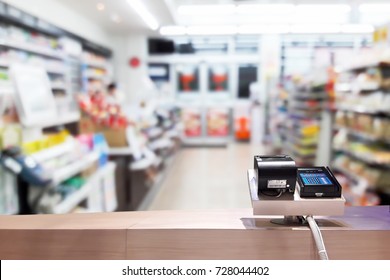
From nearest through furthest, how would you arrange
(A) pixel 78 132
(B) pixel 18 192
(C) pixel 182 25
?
(B) pixel 18 192 → (C) pixel 182 25 → (A) pixel 78 132

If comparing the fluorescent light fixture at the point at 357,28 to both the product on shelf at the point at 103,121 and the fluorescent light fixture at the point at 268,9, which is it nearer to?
the fluorescent light fixture at the point at 268,9

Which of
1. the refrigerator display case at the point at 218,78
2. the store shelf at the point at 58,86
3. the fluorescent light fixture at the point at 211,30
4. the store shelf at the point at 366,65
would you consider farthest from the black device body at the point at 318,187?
the refrigerator display case at the point at 218,78

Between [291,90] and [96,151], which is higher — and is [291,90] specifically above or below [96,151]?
above

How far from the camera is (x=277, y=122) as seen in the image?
9.22 m

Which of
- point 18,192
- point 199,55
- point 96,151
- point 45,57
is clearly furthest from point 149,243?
point 199,55

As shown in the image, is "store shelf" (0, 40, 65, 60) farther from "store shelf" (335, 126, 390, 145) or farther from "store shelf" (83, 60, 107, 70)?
"store shelf" (335, 126, 390, 145)

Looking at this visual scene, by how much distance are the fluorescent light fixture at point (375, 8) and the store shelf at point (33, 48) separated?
374 cm

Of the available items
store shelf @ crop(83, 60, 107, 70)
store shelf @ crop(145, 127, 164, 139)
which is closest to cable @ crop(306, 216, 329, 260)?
store shelf @ crop(145, 127, 164, 139)

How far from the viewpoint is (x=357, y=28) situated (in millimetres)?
4301

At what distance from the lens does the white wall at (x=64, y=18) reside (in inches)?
176

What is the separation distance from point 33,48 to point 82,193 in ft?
8.14
